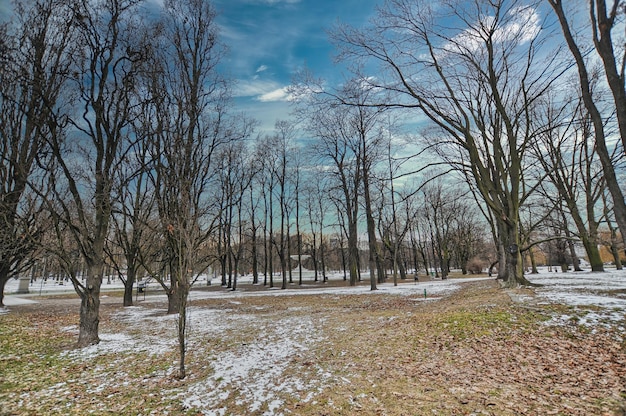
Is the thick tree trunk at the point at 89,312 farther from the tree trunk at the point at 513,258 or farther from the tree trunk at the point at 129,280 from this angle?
the tree trunk at the point at 513,258

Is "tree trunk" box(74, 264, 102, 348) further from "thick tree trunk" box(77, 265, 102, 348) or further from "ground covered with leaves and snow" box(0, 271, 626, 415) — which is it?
"ground covered with leaves and snow" box(0, 271, 626, 415)

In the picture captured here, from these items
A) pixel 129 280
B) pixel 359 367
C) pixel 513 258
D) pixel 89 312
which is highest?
pixel 513 258

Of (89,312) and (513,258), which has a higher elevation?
(513,258)

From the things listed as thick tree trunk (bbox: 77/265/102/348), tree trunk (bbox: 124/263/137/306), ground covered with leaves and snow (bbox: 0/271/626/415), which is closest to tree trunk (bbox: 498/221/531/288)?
ground covered with leaves and snow (bbox: 0/271/626/415)

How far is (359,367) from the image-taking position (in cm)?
520

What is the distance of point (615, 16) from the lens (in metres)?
4.69

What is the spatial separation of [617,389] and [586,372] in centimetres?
55

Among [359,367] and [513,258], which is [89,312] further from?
[513,258]

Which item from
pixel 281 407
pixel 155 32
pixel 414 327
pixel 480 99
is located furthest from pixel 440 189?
pixel 281 407

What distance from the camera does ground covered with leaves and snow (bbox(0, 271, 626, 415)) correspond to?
3.95 meters

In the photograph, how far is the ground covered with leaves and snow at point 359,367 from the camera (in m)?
3.95

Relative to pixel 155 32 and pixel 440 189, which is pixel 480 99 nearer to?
pixel 155 32

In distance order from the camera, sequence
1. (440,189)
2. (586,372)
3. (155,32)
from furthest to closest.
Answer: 1. (440,189)
2. (155,32)
3. (586,372)

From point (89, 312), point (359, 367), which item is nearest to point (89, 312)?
point (89, 312)
